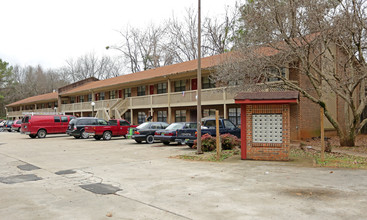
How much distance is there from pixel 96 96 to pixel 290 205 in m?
39.9

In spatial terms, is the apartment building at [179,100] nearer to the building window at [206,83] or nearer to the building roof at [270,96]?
the building window at [206,83]

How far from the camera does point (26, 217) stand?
5363 mm

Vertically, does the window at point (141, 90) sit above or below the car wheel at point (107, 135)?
above

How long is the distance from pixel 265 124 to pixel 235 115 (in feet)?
45.2

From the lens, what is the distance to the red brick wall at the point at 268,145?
11.3 m

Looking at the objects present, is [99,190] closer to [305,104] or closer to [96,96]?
[305,104]

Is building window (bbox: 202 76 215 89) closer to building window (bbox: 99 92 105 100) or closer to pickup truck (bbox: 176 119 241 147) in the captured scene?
pickup truck (bbox: 176 119 241 147)

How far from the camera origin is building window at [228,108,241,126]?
981 inches

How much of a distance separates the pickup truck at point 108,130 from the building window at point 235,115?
8.23 metres

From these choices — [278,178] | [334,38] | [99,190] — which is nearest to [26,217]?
[99,190]

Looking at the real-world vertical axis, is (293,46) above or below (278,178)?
above

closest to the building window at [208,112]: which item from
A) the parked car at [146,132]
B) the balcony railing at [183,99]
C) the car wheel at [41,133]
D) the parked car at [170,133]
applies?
the balcony railing at [183,99]

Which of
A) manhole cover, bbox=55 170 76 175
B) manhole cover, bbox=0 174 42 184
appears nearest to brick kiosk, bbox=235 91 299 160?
manhole cover, bbox=55 170 76 175

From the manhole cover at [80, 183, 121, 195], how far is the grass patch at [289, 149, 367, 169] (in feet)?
21.8
